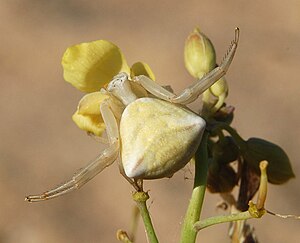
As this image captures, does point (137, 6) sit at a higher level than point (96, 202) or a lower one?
higher

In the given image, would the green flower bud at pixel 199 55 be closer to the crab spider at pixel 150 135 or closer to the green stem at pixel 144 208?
the crab spider at pixel 150 135

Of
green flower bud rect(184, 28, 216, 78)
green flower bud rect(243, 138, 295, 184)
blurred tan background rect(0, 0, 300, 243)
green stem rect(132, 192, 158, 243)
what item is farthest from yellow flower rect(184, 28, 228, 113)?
blurred tan background rect(0, 0, 300, 243)

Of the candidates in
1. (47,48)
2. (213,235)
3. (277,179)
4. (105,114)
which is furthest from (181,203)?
(105,114)

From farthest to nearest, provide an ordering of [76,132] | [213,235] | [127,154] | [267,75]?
[267,75]
[76,132]
[213,235]
[127,154]

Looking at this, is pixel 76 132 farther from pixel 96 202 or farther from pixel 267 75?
pixel 267 75

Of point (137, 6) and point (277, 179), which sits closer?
point (277, 179)

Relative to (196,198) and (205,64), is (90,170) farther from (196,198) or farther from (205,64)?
(205,64)

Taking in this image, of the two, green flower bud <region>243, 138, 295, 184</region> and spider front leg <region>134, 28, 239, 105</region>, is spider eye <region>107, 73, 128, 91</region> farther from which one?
green flower bud <region>243, 138, 295, 184</region>

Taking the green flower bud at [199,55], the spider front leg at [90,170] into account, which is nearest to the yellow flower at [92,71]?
the green flower bud at [199,55]
